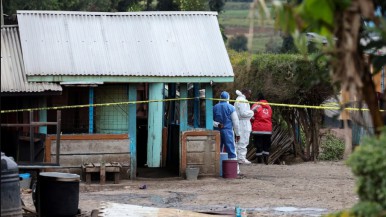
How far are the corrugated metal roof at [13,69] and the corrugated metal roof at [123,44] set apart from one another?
242mm

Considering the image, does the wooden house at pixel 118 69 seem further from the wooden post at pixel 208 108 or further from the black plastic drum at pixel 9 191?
the black plastic drum at pixel 9 191

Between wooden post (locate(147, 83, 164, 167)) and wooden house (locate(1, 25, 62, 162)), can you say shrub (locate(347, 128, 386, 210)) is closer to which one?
wooden house (locate(1, 25, 62, 162))

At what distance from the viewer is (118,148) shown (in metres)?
18.0

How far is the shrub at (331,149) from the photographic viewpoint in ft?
Result: 78.1

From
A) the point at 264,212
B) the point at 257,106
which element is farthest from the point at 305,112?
the point at 264,212

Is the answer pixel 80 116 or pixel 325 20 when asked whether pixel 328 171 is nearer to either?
pixel 80 116

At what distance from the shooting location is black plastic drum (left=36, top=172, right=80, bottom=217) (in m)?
12.8

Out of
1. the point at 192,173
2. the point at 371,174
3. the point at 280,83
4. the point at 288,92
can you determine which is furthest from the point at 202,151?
the point at 371,174

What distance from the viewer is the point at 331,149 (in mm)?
23906

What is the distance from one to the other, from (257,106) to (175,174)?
3858 mm

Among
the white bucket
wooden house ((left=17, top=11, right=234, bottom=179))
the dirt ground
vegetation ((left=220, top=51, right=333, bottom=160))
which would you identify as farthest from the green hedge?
the white bucket

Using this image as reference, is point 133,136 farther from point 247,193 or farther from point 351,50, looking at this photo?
point 351,50

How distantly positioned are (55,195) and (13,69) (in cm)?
569

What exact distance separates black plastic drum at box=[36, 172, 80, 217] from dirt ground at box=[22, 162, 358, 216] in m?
0.80
